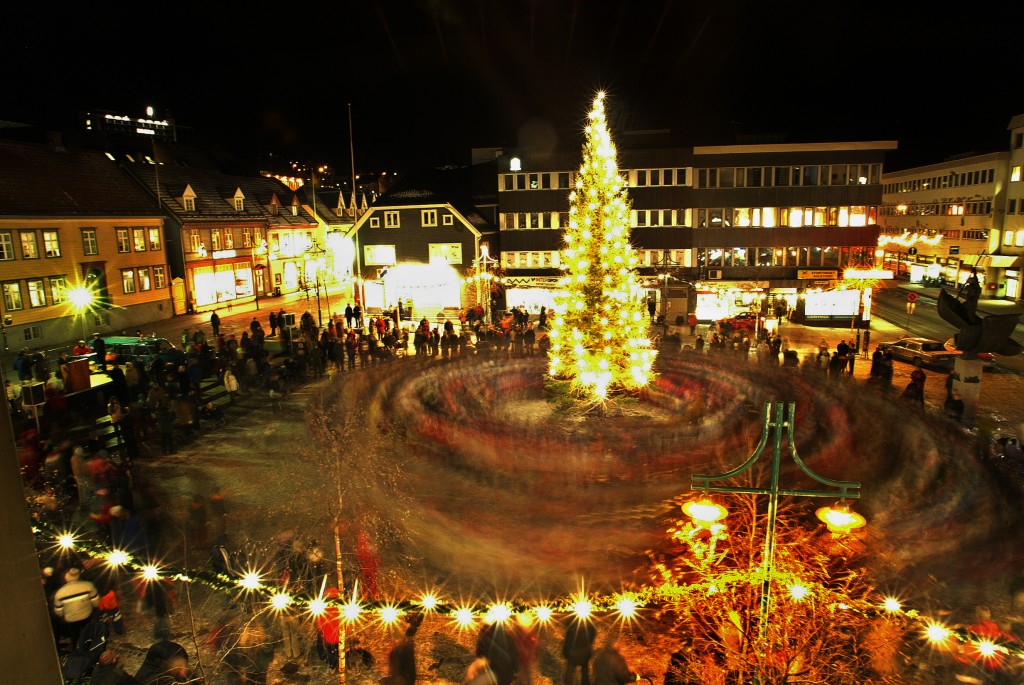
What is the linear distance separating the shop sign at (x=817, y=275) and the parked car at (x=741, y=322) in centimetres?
791

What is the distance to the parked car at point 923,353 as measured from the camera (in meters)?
25.7

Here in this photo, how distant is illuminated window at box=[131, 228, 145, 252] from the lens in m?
39.1

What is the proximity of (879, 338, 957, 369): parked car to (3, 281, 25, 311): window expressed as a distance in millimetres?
38509

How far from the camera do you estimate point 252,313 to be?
4294 centimetres

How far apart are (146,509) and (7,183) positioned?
1143 inches

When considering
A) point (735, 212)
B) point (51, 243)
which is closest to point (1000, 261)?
point (735, 212)

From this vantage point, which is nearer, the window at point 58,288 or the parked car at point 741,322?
the parked car at point 741,322

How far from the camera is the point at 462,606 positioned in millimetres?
8844

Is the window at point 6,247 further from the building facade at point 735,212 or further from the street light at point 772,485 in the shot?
the street light at point 772,485

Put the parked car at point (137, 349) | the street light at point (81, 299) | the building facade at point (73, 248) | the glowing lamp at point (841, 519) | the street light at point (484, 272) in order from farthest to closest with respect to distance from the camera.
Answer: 1. the street light at point (484, 272)
2. the street light at point (81, 299)
3. the building facade at point (73, 248)
4. the parked car at point (137, 349)
5. the glowing lamp at point (841, 519)

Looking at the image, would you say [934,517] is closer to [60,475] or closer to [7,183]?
[60,475]

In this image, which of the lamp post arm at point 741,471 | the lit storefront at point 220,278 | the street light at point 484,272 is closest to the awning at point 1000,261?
the street light at point 484,272

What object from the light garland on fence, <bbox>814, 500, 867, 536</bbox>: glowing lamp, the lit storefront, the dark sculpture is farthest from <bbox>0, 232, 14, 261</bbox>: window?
the dark sculpture

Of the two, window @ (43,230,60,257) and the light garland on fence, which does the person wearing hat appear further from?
window @ (43,230,60,257)
